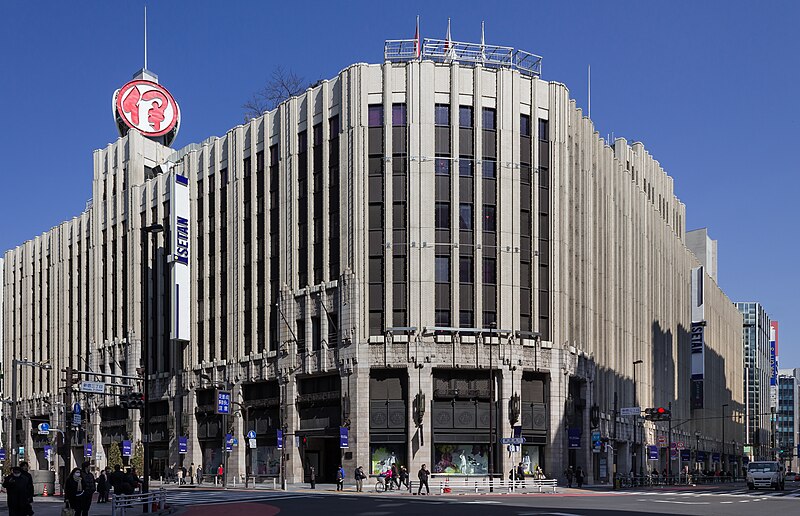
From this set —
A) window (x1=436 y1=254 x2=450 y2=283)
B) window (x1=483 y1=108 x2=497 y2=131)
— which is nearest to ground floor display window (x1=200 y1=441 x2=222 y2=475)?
window (x1=436 y1=254 x2=450 y2=283)

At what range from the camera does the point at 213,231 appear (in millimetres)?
93000

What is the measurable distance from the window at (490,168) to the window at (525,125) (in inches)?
140

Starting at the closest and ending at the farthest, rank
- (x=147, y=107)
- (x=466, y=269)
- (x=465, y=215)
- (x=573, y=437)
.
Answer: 1. (x=466, y=269)
2. (x=465, y=215)
3. (x=573, y=437)
4. (x=147, y=107)

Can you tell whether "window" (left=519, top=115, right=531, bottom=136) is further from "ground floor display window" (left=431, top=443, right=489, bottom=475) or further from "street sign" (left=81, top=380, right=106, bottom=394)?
"street sign" (left=81, top=380, right=106, bottom=394)

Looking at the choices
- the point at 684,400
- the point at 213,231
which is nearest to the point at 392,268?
the point at 213,231

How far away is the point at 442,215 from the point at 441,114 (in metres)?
7.72

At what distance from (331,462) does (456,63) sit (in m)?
32.2

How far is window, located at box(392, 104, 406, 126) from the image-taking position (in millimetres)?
77312

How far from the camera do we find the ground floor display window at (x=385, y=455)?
74.2 meters

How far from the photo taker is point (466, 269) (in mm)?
75875

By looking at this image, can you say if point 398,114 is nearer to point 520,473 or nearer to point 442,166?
point 442,166

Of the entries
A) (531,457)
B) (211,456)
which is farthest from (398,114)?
(211,456)

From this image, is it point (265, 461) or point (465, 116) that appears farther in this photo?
point (265, 461)

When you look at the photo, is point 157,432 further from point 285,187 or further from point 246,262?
point 285,187
